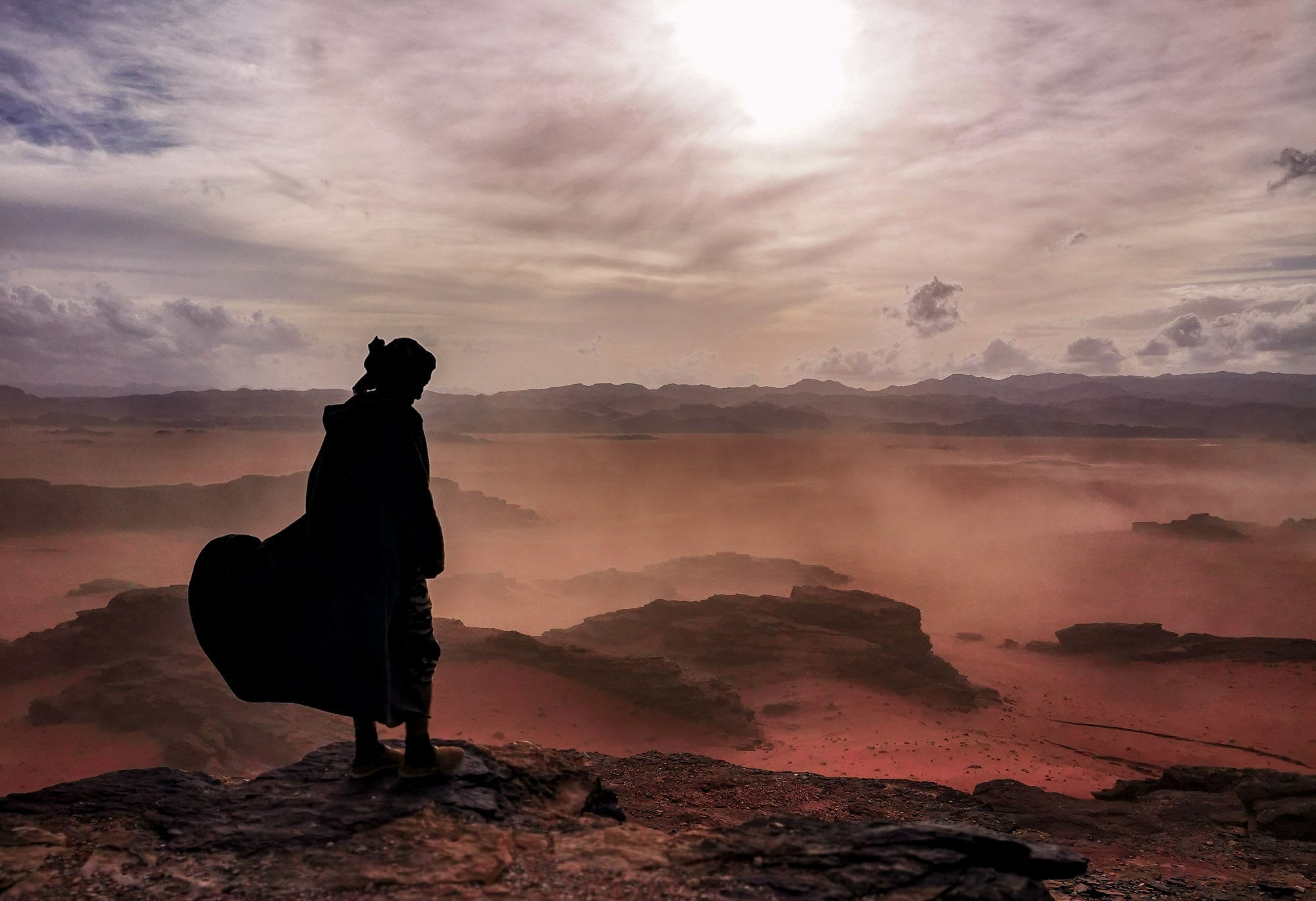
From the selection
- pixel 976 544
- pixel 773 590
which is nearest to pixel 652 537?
pixel 773 590

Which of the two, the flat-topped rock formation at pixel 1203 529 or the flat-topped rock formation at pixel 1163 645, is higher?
the flat-topped rock formation at pixel 1203 529

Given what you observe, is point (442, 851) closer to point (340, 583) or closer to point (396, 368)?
point (340, 583)

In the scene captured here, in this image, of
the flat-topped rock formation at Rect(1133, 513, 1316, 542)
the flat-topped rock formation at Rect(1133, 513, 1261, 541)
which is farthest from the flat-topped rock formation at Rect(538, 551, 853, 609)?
the flat-topped rock formation at Rect(1133, 513, 1316, 542)

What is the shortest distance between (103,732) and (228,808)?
1210 cm

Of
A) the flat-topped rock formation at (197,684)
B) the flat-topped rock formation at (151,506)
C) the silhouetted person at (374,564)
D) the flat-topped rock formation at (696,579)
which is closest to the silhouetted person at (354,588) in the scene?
the silhouetted person at (374,564)

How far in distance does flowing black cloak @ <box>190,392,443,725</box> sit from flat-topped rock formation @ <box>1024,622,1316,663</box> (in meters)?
24.3

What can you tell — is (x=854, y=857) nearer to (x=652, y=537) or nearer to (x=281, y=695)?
(x=281, y=695)

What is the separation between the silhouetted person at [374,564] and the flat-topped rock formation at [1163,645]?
24096 millimetres

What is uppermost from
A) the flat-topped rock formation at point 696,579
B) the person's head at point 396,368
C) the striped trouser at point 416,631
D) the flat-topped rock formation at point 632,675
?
the person's head at point 396,368

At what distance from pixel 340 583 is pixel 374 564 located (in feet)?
0.81

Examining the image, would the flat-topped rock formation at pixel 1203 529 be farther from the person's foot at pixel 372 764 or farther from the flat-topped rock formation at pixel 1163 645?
the person's foot at pixel 372 764

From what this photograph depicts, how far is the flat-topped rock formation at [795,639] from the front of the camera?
19.2 meters

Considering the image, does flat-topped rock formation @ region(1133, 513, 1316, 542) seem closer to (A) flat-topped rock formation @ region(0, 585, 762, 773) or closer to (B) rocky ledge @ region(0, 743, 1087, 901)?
(A) flat-topped rock formation @ region(0, 585, 762, 773)

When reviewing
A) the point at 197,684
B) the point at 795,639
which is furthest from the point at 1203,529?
the point at 197,684
